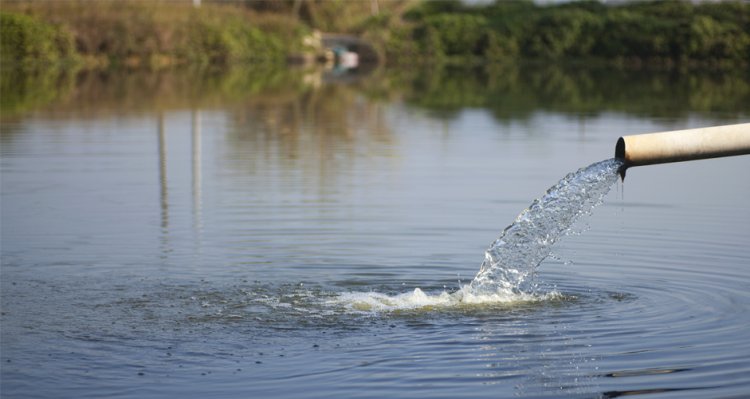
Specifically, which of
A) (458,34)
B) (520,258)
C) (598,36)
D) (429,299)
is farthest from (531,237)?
(458,34)

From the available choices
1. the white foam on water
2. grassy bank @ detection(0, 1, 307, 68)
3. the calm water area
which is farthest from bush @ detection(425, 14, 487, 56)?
the white foam on water

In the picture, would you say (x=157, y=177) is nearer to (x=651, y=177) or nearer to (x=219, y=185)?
(x=219, y=185)

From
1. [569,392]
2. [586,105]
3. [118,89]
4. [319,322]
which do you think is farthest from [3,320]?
[118,89]

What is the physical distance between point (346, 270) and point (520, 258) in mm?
1334

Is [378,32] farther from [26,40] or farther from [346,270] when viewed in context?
[346,270]

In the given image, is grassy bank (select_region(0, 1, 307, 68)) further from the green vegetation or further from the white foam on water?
the white foam on water

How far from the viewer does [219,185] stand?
46.3 ft

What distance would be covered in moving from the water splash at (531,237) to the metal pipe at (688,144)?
1.84 m

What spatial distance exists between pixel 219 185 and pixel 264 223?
2649mm

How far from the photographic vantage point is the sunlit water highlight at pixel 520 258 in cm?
821

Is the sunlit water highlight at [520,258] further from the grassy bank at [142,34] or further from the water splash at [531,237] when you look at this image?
the grassy bank at [142,34]

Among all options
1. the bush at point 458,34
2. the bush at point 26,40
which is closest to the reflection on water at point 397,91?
the bush at point 26,40

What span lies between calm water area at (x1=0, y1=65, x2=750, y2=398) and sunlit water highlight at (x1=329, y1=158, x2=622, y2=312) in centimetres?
Result: 6

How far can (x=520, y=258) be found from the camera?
9.12 m
